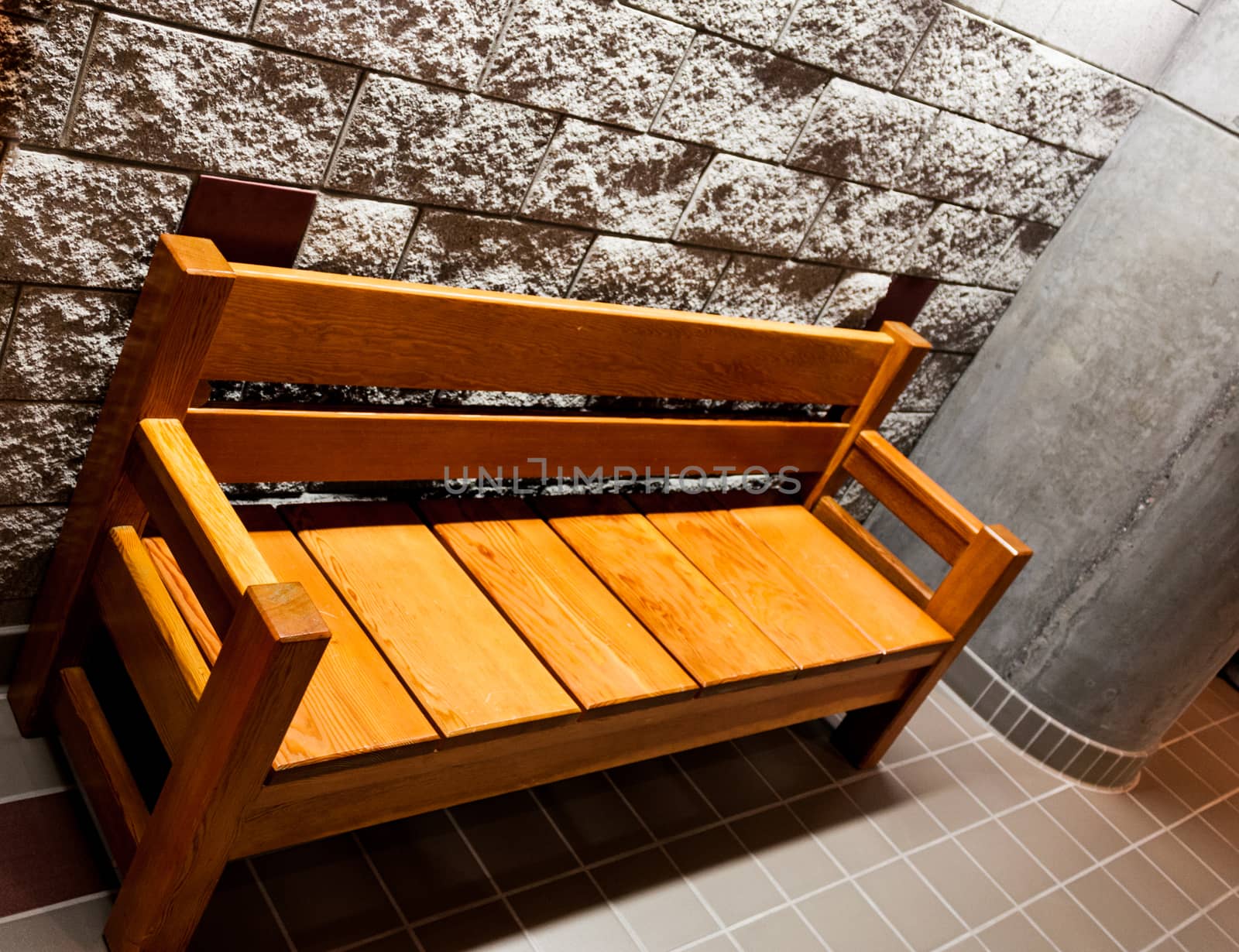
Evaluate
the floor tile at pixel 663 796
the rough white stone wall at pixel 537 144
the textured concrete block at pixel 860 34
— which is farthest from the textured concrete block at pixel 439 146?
the floor tile at pixel 663 796

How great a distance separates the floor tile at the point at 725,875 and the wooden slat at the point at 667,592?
558 mm

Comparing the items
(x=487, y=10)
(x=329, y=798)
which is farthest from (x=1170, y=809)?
(x=487, y=10)

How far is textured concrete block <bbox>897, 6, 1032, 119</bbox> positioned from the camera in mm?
2896

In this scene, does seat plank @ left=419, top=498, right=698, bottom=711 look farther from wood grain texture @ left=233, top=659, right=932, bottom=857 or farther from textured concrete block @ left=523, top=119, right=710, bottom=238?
textured concrete block @ left=523, top=119, right=710, bottom=238

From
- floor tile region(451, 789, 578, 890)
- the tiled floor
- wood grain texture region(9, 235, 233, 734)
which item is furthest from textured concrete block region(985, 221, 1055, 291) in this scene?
wood grain texture region(9, 235, 233, 734)

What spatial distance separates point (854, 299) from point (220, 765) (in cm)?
231

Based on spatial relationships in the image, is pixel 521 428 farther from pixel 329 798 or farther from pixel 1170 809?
pixel 1170 809

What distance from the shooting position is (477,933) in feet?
7.76

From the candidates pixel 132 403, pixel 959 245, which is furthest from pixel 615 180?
pixel 959 245

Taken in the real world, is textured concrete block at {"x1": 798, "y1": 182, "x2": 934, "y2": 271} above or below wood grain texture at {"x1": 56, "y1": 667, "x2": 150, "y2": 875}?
above

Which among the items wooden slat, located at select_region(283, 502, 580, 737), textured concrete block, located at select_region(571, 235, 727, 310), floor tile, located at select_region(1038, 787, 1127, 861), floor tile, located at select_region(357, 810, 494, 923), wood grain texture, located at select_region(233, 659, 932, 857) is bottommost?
floor tile, located at select_region(357, 810, 494, 923)

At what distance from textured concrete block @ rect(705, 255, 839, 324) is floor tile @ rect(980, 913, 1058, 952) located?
175 centimetres

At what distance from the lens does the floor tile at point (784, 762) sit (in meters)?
3.19

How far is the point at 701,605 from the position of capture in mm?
2674
